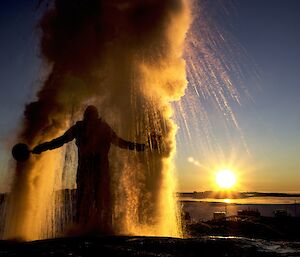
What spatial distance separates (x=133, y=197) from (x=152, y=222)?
1.19 m

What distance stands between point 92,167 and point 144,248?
3.68 meters

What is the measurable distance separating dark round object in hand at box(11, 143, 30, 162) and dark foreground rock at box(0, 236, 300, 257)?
3.50m

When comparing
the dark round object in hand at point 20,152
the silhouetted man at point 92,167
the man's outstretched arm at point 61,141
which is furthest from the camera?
the man's outstretched arm at point 61,141

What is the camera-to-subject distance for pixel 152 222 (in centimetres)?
1108

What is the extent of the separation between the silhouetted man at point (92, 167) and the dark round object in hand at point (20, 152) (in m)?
0.28

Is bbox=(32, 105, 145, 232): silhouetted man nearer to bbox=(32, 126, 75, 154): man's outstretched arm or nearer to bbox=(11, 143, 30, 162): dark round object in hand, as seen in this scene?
bbox=(32, 126, 75, 154): man's outstretched arm

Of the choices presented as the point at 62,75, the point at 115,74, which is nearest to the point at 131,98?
the point at 115,74

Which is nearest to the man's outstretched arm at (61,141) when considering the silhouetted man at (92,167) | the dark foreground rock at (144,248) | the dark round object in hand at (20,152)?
the silhouetted man at (92,167)

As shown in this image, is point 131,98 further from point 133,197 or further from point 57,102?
point 133,197

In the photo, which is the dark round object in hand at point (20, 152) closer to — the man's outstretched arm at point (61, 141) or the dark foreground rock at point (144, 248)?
the man's outstretched arm at point (61, 141)

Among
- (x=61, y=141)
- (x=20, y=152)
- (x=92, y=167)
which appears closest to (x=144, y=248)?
(x=92, y=167)

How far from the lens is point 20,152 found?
873cm

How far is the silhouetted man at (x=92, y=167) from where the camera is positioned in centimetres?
809

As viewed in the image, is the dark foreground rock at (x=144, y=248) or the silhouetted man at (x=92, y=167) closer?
the dark foreground rock at (x=144, y=248)
